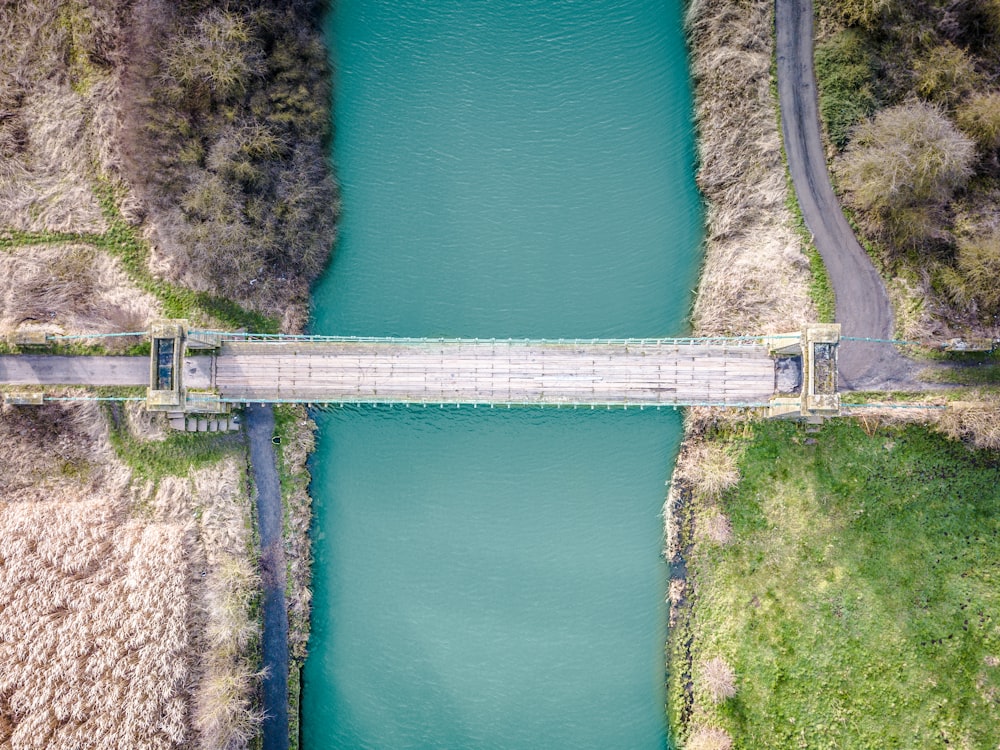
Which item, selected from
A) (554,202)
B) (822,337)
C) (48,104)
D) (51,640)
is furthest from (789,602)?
(48,104)

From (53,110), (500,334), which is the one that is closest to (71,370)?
(53,110)

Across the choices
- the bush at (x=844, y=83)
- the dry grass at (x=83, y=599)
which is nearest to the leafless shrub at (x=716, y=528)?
the bush at (x=844, y=83)

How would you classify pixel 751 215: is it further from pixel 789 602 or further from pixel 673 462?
pixel 789 602

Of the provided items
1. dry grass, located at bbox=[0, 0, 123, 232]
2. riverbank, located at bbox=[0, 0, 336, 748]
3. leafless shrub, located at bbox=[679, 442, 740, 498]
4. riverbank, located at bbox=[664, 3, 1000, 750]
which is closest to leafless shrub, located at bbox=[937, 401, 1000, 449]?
riverbank, located at bbox=[664, 3, 1000, 750]

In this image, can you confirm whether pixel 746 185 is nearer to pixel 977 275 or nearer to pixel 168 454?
pixel 977 275

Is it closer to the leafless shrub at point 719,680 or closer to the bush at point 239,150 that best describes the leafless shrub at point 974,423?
the leafless shrub at point 719,680
